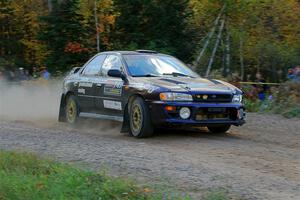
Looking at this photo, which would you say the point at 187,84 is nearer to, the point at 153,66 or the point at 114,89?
the point at 153,66

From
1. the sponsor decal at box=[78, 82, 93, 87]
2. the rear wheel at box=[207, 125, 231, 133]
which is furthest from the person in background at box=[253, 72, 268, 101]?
the sponsor decal at box=[78, 82, 93, 87]

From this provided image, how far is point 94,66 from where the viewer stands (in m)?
12.5

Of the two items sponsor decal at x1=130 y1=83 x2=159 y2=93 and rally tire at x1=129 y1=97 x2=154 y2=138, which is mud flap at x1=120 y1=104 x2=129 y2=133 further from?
sponsor decal at x1=130 y1=83 x2=159 y2=93

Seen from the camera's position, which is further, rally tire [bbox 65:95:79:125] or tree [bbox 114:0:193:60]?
tree [bbox 114:0:193:60]

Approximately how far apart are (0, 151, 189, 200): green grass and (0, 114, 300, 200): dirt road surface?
1.78 ft

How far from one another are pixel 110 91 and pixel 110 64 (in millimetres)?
646

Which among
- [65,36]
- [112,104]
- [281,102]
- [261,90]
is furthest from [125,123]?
[65,36]

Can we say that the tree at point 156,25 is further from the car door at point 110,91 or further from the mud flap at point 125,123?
the mud flap at point 125,123

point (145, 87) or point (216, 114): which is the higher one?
point (145, 87)

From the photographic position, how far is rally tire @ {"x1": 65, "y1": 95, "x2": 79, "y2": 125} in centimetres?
1288

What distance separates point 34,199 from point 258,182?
8.26 ft

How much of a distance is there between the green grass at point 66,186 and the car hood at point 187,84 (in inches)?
137

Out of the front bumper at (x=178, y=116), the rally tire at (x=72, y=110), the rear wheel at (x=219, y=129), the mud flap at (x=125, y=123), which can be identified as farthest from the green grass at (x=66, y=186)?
the rally tire at (x=72, y=110)

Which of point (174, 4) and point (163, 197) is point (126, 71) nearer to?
point (163, 197)
